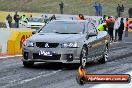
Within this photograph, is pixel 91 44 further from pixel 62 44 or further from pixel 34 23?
pixel 34 23

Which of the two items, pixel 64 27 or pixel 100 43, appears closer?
pixel 64 27

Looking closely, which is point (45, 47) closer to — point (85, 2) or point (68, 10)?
point (68, 10)

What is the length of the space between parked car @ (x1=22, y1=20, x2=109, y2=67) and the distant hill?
49.7m

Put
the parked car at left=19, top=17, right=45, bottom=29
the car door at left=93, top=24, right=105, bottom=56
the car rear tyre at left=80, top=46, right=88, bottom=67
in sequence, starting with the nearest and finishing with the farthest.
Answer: the car rear tyre at left=80, top=46, right=88, bottom=67 → the car door at left=93, top=24, right=105, bottom=56 → the parked car at left=19, top=17, right=45, bottom=29

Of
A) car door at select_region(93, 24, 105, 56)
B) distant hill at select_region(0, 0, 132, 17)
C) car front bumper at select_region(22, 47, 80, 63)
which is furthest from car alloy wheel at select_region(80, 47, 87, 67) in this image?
distant hill at select_region(0, 0, 132, 17)

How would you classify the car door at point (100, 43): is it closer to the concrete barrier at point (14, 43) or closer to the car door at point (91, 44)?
the car door at point (91, 44)

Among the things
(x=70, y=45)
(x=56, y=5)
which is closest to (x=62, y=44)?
(x=70, y=45)

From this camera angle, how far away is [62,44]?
481 inches

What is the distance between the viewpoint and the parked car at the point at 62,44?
12.2 meters

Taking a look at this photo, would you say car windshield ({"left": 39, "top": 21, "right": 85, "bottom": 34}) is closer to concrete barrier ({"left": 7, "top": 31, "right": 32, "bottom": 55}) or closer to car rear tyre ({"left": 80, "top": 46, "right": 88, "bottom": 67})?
car rear tyre ({"left": 80, "top": 46, "right": 88, "bottom": 67})

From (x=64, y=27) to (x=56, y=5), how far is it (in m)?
56.5

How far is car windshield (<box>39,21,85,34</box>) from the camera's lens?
1336 centimetres

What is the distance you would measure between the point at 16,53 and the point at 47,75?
7915 millimetres

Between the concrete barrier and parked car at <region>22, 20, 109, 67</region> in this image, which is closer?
parked car at <region>22, 20, 109, 67</region>
